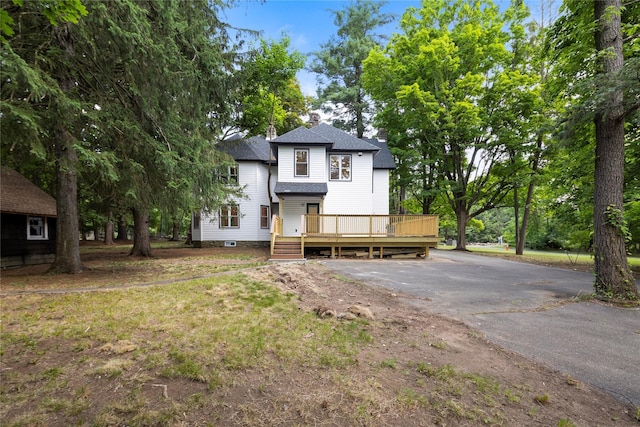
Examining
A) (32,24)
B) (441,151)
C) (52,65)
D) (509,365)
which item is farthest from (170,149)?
(441,151)

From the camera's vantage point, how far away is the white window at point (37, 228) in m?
12.7

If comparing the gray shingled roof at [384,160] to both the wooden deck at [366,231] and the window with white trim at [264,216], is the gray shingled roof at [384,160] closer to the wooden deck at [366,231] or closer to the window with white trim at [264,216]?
the wooden deck at [366,231]

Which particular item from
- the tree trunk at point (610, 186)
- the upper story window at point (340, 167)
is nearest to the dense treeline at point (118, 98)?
the upper story window at point (340, 167)

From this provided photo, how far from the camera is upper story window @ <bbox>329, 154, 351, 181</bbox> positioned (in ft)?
61.1

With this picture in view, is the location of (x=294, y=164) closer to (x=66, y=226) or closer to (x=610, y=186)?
(x=66, y=226)

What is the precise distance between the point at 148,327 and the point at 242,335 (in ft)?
4.85

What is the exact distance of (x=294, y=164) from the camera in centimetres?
1762

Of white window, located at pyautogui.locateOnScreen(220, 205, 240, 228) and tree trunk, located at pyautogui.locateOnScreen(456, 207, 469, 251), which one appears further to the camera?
tree trunk, located at pyautogui.locateOnScreen(456, 207, 469, 251)

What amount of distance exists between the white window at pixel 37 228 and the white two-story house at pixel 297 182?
7262mm

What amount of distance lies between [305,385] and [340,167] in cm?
1666

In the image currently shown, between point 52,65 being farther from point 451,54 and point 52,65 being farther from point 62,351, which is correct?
point 451,54

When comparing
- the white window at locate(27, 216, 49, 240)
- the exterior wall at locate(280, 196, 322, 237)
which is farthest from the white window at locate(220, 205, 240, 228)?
the white window at locate(27, 216, 49, 240)

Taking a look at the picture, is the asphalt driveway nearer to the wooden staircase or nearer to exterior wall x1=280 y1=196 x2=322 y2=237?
the wooden staircase

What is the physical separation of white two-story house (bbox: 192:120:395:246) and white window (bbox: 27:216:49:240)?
286 inches
